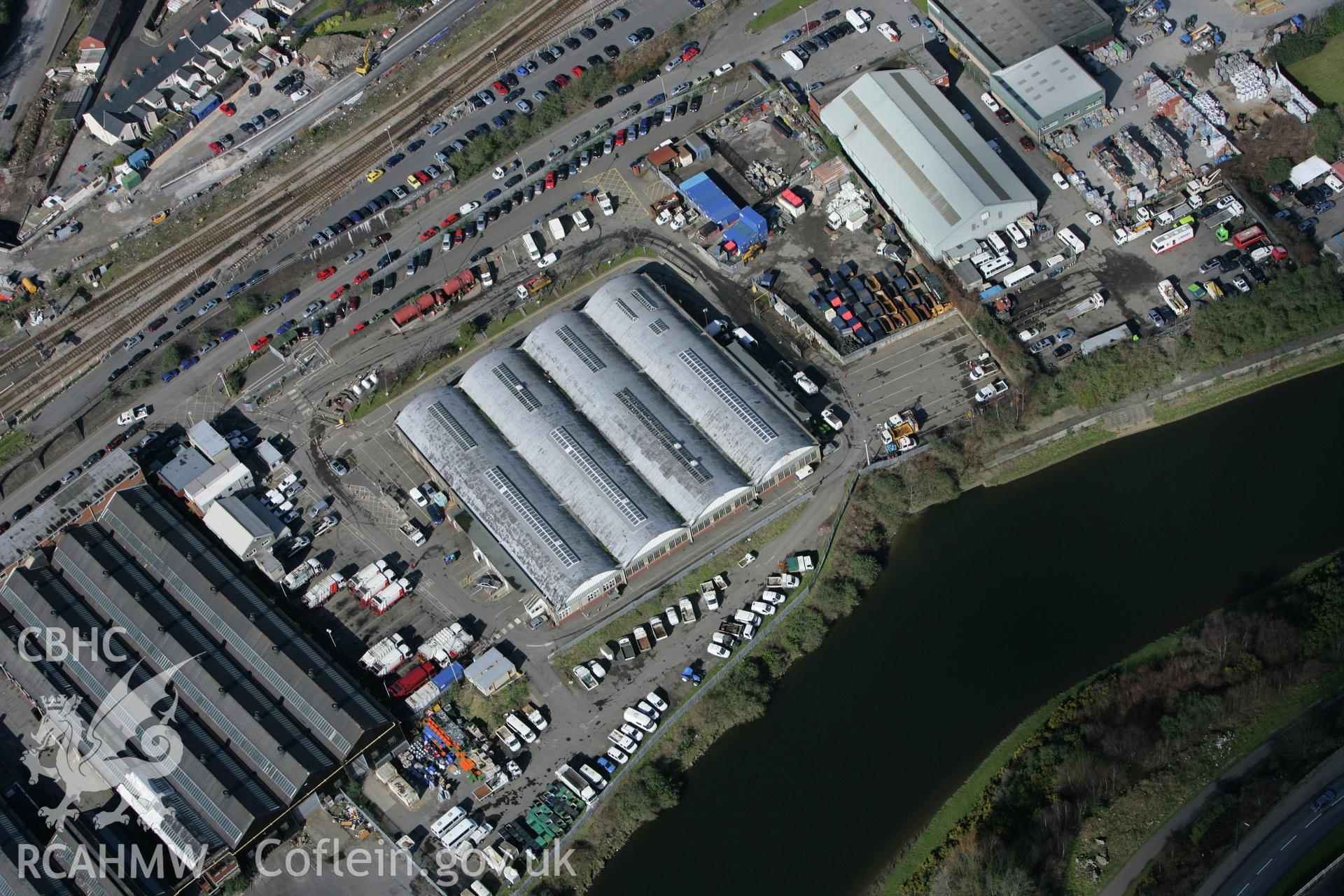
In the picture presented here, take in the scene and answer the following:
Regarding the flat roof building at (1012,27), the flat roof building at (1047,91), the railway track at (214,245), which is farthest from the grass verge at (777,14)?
the flat roof building at (1047,91)

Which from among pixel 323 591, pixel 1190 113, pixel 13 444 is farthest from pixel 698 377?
pixel 13 444

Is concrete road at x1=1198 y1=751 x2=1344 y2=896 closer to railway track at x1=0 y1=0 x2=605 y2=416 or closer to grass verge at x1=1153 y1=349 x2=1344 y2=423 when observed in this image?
grass verge at x1=1153 y1=349 x2=1344 y2=423

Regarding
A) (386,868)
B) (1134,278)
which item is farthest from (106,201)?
(1134,278)

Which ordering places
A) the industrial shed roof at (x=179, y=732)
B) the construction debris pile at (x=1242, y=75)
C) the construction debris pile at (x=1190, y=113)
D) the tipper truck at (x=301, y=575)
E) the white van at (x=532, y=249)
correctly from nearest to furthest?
the industrial shed roof at (x=179, y=732) < the tipper truck at (x=301, y=575) < the construction debris pile at (x=1190, y=113) < the construction debris pile at (x=1242, y=75) < the white van at (x=532, y=249)

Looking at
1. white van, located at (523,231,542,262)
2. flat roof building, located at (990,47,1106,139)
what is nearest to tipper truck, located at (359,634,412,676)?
white van, located at (523,231,542,262)

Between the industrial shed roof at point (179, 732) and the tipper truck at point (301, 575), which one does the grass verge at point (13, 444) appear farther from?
the tipper truck at point (301, 575)

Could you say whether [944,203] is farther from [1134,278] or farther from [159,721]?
[159,721]

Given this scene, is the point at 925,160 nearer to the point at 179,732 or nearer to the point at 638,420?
the point at 638,420
